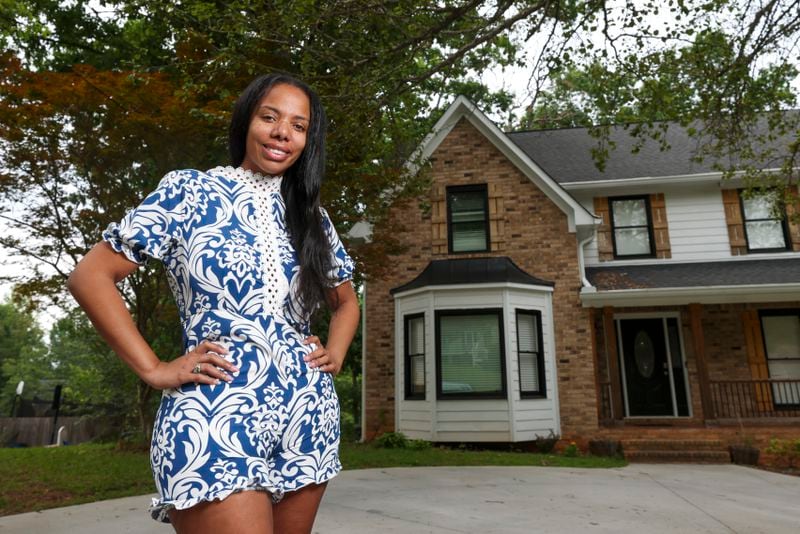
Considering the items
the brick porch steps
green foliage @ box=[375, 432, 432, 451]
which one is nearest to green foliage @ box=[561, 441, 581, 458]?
the brick porch steps

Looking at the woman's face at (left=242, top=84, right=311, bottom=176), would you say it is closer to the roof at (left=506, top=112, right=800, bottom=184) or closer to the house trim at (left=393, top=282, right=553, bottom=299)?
the house trim at (left=393, top=282, right=553, bottom=299)

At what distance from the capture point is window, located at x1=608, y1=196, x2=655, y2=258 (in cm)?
1180

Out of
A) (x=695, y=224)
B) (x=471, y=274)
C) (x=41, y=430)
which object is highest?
(x=695, y=224)

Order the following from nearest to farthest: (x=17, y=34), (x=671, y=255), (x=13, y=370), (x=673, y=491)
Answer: (x=673, y=491) → (x=17, y=34) → (x=671, y=255) → (x=13, y=370)

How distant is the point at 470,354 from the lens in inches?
392

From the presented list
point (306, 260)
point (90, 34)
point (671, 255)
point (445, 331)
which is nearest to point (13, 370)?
point (90, 34)

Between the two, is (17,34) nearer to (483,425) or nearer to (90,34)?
(90,34)

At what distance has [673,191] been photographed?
38.7 ft

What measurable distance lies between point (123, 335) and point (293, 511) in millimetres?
567

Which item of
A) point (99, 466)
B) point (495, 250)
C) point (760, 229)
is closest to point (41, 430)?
point (99, 466)

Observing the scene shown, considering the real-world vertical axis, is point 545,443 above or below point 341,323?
below

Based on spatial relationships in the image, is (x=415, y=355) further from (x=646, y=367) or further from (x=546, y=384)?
(x=646, y=367)

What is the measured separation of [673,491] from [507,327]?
14.9 ft

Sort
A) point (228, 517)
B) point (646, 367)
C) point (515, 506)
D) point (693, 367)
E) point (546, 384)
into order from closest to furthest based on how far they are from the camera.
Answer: point (228, 517)
point (515, 506)
point (546, 384)
point (693, 367)
point (646, 367)
